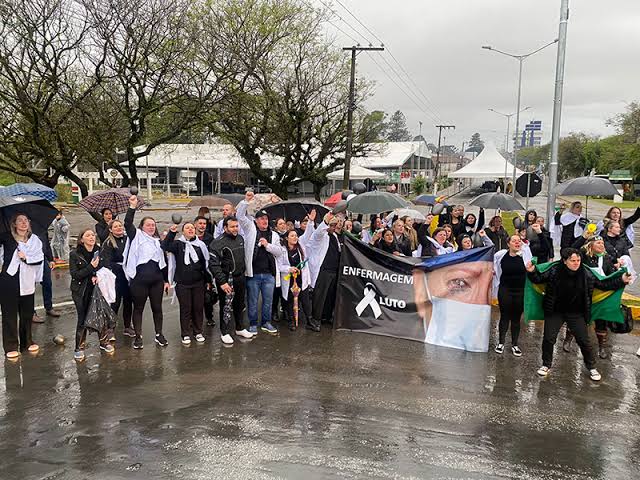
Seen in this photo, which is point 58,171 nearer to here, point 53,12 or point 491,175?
point 53,12

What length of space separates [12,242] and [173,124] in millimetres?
11821

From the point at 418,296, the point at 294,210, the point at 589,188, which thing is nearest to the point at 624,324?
the point at 418,296

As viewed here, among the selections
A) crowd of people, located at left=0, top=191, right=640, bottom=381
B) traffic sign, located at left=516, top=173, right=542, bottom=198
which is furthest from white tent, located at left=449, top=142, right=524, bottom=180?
crowd of people, located at left=0, top=191, right=640, bottom=381

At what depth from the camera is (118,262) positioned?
7156 millimetres

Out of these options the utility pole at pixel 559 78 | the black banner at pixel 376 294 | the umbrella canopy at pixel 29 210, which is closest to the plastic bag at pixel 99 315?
the umbrella canopy at pixel 29 210

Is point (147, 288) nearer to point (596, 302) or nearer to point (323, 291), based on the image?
point (323, 291)

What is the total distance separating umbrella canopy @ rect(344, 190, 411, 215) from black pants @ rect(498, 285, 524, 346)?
2.76 metres

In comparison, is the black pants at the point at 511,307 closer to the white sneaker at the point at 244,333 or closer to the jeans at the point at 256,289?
the jeans at the point at 256,289

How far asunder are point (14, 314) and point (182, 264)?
6.57ft

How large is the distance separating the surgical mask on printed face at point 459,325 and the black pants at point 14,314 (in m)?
5.11

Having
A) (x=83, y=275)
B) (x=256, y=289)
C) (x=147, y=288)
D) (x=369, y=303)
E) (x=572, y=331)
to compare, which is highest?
Result: (x=83, y=275)

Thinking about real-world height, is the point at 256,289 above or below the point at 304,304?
above

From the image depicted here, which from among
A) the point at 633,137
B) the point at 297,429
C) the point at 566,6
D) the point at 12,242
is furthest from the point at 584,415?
the point at 633,137

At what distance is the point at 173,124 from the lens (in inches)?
683
